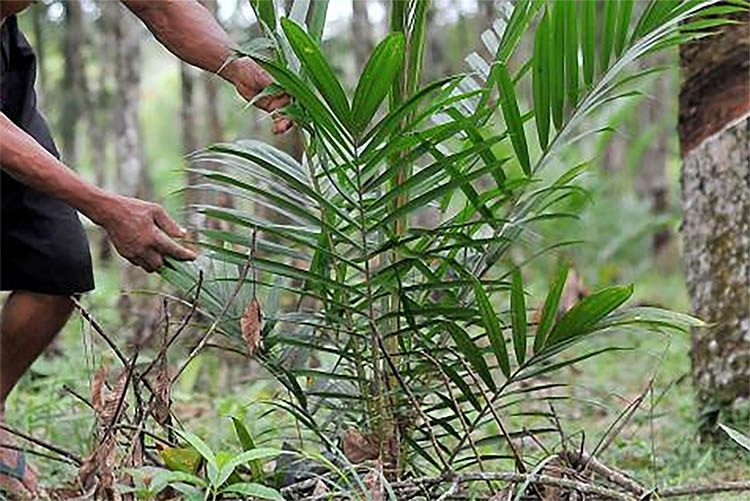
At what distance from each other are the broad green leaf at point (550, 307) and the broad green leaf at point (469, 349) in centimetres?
12

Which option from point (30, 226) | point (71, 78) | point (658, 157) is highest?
point (71, 78)

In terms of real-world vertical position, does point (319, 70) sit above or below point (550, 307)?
above

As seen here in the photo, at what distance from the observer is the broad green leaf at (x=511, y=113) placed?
2619 millimetres

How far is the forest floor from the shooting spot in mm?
3639

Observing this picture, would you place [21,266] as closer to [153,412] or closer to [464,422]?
[153,412]

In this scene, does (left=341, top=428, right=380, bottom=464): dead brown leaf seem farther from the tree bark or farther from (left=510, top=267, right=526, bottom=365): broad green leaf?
the tree bark

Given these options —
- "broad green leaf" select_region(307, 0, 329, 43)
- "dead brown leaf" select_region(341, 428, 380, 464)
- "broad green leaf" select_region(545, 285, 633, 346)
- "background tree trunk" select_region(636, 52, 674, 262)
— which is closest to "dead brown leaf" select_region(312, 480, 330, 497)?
"dead brown leaf" select_region(341, 428, 380, 464)

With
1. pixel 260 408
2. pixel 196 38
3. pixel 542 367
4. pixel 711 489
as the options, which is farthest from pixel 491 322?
pixel 260 408

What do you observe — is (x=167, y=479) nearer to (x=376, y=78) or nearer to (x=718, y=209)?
(x=376, y=78)

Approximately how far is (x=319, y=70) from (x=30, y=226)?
1.36 m

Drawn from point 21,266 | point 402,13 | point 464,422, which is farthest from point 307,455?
point 21,266

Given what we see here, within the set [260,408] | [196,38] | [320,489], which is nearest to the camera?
[320,489]

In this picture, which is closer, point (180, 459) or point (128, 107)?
point (180, 459)

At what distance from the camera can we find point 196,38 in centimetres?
293
